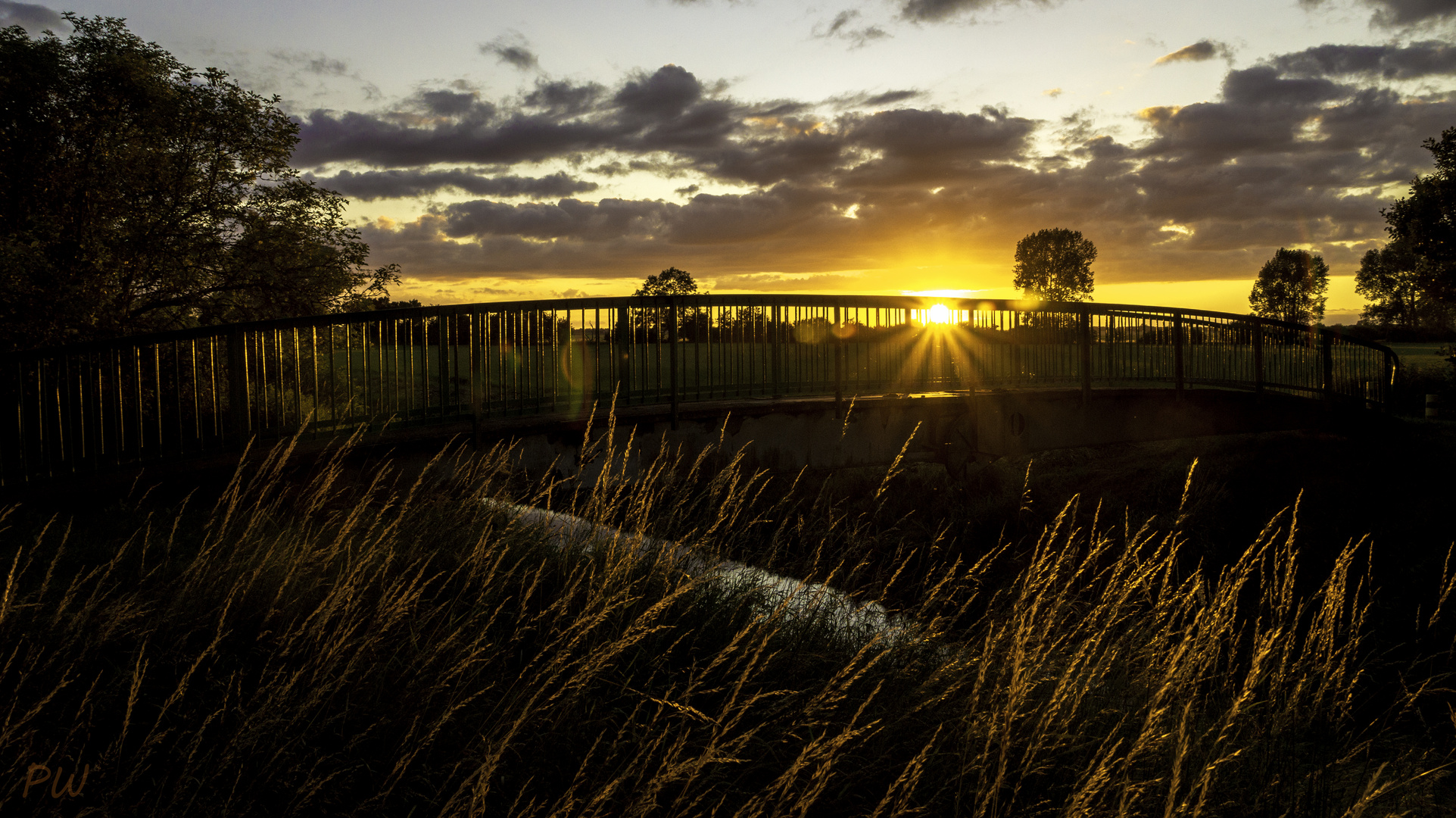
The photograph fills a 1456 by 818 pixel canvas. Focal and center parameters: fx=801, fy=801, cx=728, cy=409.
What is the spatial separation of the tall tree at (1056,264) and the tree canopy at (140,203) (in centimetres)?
6999

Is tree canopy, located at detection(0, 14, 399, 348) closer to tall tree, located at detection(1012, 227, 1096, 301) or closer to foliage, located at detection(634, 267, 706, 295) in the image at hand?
foliage, located at detection(634, 267, 706, 295)

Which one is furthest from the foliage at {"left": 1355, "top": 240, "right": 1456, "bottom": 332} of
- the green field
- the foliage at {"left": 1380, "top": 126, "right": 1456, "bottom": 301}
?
the foliage at {"left": 1380, "top": 126, "right": 1456, "bottom": 301}

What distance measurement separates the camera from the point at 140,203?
13.5 metres

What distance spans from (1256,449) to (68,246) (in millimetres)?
20677

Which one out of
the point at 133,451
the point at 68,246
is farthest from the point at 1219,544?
the point at 68,246

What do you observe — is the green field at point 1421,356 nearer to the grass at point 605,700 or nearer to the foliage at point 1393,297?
the foliage at point 1393,297

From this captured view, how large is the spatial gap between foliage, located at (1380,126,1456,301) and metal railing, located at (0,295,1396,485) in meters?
13.0

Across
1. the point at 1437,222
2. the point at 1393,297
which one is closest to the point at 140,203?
the point at 1437,222

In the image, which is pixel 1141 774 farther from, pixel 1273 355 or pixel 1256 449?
pixel 1273 355

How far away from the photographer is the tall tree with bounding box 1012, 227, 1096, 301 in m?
75.4

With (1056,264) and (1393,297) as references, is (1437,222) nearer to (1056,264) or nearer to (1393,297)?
(1393,297)

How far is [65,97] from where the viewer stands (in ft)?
42.4

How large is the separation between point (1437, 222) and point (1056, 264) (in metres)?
52.6

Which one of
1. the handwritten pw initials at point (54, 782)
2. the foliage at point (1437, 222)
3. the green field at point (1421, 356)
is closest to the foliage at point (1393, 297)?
the green field at point (1421, 356)
